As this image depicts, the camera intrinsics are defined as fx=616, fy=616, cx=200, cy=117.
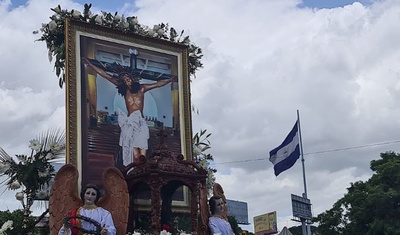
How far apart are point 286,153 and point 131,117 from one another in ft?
16.2

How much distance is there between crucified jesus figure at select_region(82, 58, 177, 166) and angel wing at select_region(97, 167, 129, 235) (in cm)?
142

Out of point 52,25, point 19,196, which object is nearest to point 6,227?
point 19,196

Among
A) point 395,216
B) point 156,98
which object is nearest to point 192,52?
point 156,98

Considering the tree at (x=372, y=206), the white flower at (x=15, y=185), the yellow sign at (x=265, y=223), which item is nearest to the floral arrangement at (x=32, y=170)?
the white flower at (x=15, y=185)

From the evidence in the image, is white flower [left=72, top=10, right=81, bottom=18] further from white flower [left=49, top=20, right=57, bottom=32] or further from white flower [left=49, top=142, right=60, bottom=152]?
white flower [left=49, top=142, right=60, bottom=152]

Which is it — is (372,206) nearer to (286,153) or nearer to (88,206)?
(286,153)

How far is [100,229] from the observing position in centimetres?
864

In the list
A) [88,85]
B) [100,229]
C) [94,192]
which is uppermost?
[88,85]

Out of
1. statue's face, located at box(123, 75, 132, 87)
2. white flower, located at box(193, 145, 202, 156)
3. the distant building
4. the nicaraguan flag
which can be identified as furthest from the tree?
the distant building

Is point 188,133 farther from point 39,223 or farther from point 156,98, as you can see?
point 39,223

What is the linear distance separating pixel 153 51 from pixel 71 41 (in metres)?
1.75

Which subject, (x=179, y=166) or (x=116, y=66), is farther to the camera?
(x=116, y=66)

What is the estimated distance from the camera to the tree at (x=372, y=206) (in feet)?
74.6

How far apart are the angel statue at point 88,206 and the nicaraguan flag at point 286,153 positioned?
600cm
